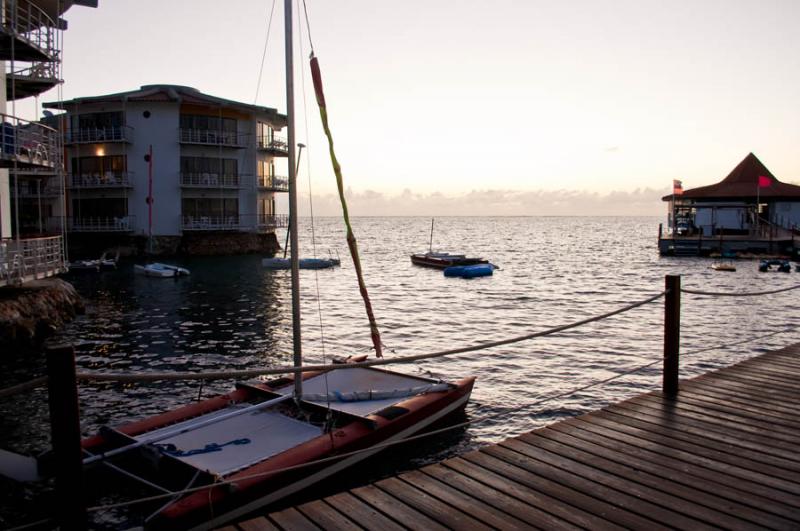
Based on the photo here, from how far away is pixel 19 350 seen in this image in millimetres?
19422

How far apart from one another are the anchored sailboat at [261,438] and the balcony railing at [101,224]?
4842 cm

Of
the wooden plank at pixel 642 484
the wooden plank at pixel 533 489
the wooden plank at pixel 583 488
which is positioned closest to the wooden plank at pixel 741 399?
the wooden plank at pixel 642 484

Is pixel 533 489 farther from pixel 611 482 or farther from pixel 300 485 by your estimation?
pixel 300 485

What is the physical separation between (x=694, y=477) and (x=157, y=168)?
185 ft

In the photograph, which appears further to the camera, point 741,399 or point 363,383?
point 363,383

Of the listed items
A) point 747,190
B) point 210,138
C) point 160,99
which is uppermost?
point 160,99

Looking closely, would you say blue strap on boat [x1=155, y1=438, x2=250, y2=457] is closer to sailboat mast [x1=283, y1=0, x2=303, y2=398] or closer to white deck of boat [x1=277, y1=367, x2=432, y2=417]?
sailboat mast [x1=283, y1=0, x2=303, y2=398]

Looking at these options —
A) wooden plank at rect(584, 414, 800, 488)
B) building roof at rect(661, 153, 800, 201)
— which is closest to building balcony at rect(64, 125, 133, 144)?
building roof at rect(661, 153, 800, 201)

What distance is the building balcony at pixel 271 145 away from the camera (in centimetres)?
6044

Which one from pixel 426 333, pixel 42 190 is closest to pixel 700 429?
pixel 426 333

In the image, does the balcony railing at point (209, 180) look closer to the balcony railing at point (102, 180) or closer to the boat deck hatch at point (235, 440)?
the balcony railing at point (102, 180)

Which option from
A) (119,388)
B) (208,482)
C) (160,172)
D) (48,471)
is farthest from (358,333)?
(160,172)

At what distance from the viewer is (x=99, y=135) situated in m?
53.7

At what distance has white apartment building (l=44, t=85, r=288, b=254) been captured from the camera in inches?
2138
